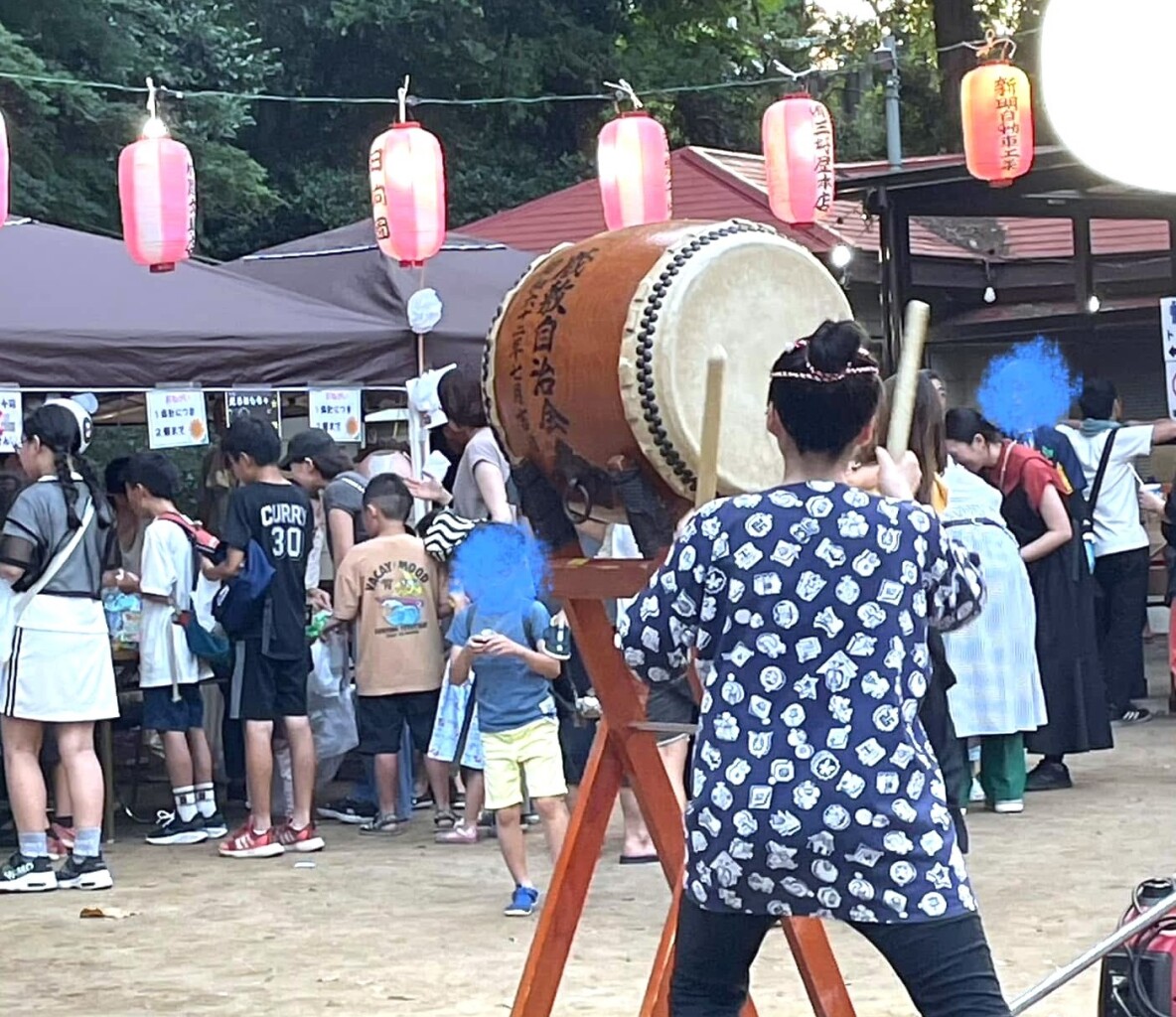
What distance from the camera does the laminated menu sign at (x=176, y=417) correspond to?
762 cm

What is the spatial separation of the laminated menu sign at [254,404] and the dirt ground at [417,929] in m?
1.89

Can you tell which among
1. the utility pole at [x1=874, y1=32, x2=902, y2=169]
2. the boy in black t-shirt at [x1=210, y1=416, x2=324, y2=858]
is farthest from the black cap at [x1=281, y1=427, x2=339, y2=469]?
the utility pole at [x1=874, y1=32, x2=902, y2=169]

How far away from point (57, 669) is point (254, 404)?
7.32 ft

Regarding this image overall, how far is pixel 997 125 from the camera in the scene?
11039mm

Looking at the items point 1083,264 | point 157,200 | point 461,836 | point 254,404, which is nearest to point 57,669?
point 461,836

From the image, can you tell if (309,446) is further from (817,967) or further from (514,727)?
(817,967)

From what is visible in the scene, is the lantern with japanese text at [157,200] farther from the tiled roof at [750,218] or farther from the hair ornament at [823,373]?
the tiled roof at [750,218]

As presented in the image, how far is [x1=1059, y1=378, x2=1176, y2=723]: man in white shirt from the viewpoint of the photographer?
8.73 m

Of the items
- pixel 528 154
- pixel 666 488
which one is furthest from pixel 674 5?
pixel 666 488

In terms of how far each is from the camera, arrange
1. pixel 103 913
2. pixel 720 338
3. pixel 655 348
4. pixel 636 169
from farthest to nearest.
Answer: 1. pixel 636 169
2. pixel 103 913
3. pixel 720 338
4. pixel 655 348

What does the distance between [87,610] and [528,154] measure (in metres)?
15.1

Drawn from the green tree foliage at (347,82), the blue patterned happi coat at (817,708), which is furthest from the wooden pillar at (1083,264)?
the blue patterned happi coat at (817,708)

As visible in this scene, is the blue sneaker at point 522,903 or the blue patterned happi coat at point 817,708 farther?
the blue sneaker at point 522,903

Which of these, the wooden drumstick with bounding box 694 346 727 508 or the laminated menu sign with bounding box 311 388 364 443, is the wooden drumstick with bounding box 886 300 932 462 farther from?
the laminated menu sign with bounding box 311 388 364 443
